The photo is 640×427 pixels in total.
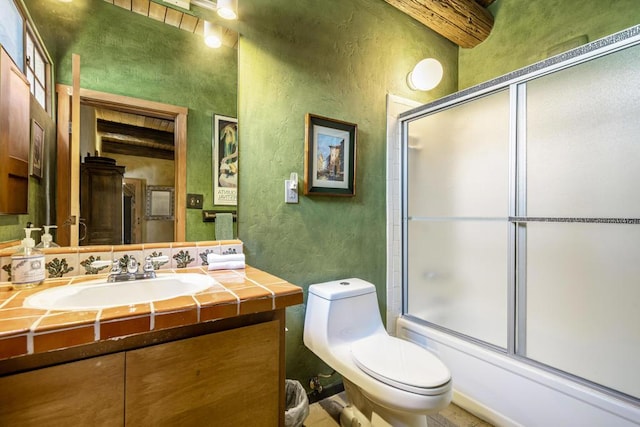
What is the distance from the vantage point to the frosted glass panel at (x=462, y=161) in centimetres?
152

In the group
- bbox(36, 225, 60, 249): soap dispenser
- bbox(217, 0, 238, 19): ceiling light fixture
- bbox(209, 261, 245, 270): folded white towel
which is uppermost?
bbox(217, 0, 238, 19): ceiling light fixture

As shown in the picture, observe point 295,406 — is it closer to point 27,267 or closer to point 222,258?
point 222,258

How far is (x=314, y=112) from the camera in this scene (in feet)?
5.47

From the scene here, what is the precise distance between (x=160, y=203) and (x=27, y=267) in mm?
459

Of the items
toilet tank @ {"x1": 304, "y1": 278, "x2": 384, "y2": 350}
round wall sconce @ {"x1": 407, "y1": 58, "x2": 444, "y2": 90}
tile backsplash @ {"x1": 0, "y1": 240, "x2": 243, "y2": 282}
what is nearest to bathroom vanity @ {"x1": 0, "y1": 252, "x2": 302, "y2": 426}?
tile backsplash @ {"x1": 0, "y1": 240, "x2": 243, "y2": 282}

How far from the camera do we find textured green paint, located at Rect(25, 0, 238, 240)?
43.0 inches

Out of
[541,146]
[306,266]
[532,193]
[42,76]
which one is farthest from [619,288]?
[42,76]

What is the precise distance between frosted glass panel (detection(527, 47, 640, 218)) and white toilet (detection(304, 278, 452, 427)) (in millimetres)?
903

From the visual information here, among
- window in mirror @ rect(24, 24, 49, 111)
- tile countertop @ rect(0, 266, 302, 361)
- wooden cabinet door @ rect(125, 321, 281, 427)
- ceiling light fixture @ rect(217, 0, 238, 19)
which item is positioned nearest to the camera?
tile countertop @ rect(0, 266, 302, 361)

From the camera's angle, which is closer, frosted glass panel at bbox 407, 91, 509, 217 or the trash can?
the trash can

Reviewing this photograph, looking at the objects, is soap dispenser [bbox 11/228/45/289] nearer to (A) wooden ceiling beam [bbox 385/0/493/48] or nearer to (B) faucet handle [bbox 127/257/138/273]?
(B) faucet handle [bbox 127/257/138/273]

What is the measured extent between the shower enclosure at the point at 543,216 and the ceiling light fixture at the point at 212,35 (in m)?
Result: 1.24

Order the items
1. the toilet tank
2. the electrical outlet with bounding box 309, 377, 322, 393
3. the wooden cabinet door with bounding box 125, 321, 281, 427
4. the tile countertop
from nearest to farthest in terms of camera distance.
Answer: the tile countertop → the wooden cabinet door with bounding box 125, 321, 281, 427 → the toilet tank → the electrical outlet with bounding box 309, 377, 322, 393

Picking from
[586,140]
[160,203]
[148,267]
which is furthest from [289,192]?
[586,140]
